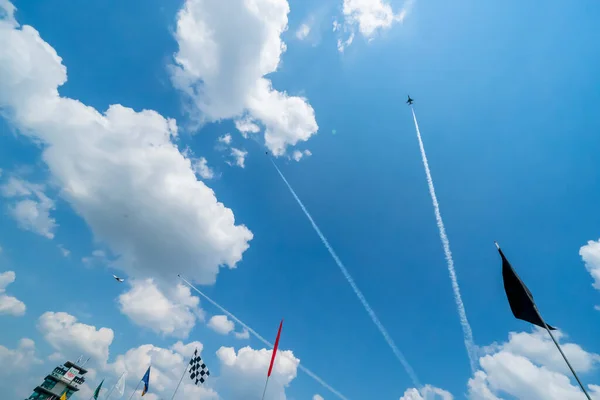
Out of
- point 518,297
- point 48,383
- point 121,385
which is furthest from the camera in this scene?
point 48,383

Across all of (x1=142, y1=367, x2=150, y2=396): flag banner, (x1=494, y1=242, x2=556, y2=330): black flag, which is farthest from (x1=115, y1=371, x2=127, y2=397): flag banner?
(x1=494, y1=242, x2=556, y2=330): black flag

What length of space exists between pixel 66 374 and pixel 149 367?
371ft

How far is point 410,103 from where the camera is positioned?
6388 centimetres

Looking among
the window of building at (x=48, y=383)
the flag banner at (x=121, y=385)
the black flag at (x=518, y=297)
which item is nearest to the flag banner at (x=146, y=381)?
the flag banner at (x=121, y=385)

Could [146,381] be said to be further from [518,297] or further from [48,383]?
[48,383]

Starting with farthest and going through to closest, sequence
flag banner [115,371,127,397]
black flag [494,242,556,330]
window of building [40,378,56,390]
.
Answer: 1. window of building [40,378,56,390]
2. flag banner [115,371,127,397]
3. black flag [494,242,556,330]

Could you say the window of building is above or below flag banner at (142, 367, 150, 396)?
below

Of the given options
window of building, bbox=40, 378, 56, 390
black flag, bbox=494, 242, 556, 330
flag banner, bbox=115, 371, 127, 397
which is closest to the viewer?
black flag, bbox=494, 242, 556, 330

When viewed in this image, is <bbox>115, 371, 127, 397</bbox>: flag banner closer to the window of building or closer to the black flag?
the black flag

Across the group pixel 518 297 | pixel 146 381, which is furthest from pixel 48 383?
pixel 518 297

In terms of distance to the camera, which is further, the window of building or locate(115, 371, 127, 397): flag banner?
the window of building

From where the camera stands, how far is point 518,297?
58.7 feet

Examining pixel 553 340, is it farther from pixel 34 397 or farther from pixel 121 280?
pixel 34 397

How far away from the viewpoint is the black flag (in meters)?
A: 17.2
